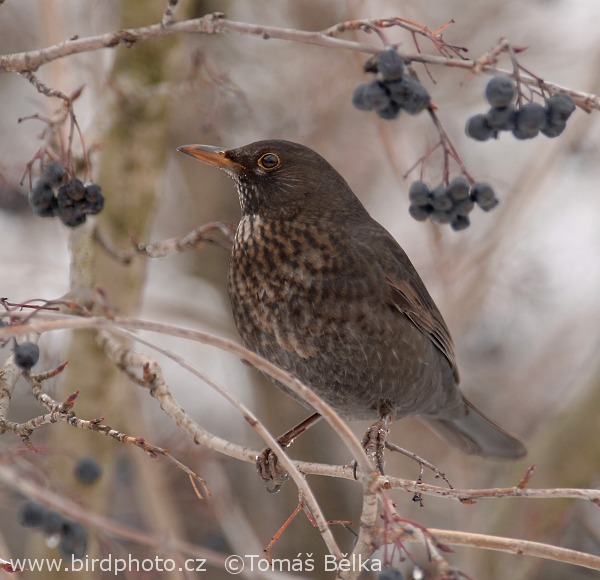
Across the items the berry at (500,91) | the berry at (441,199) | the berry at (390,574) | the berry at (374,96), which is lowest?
the berry at (390,574)

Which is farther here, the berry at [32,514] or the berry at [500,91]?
the berry at [32,514]

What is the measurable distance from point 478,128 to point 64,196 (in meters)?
1.51

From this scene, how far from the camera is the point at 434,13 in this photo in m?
7.43

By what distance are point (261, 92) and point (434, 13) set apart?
1611mm

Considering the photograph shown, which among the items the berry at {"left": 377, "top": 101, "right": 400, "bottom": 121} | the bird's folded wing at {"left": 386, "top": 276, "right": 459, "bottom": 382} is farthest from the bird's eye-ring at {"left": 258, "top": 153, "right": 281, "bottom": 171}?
the berry at {"left": 377, "top": 101, "right": 400, "bottom": 121}

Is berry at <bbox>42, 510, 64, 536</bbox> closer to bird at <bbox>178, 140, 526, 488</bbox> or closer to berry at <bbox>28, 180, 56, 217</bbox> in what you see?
bird at <bbox>178, 140, 526, 488</bbox>

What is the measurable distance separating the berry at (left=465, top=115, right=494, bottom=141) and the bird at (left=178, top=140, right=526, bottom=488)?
3.97 ft

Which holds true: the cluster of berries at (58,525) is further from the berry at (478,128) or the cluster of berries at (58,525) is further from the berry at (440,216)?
the berry at (478,128)

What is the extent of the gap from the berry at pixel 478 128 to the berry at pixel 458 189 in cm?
37

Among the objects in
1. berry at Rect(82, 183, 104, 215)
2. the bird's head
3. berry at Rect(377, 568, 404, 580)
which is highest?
the bird's head

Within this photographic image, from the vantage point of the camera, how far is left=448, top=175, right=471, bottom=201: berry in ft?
11.2

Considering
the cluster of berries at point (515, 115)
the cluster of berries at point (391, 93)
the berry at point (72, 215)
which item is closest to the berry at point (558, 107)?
the cluster of berries at point (515, 115)

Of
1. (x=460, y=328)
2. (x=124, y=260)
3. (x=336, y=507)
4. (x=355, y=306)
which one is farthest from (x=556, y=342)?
(x=124, y=260)

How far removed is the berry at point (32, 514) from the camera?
3543mm
